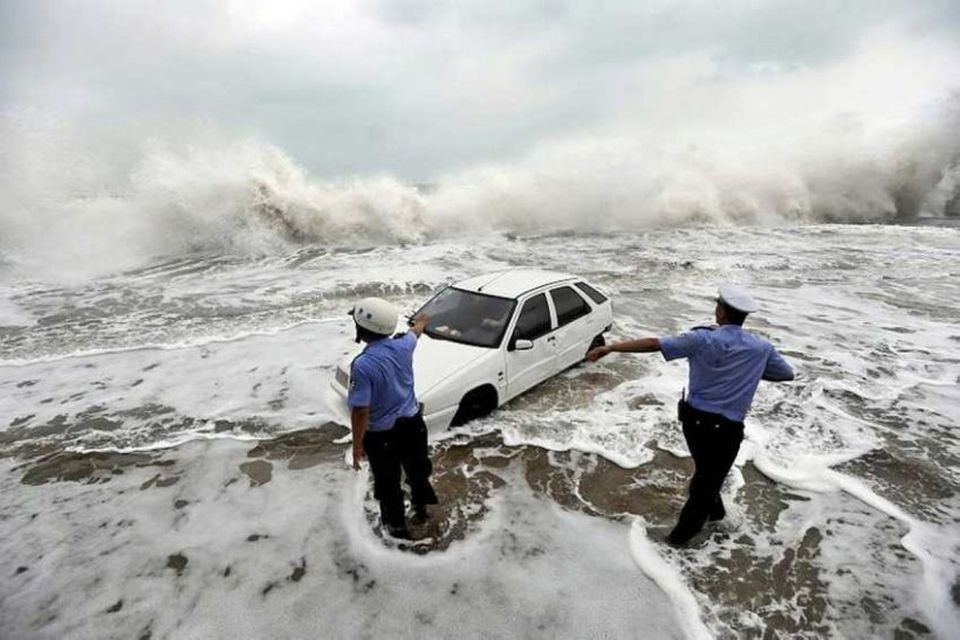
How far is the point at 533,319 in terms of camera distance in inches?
243

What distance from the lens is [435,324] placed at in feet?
20.1

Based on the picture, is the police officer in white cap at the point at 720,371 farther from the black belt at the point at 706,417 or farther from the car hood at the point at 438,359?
the car hood at the point at 438,359

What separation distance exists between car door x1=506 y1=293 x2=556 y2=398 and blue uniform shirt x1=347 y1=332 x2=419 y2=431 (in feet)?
8.03

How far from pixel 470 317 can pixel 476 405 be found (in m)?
1.09

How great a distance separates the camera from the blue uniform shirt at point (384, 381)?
315 centimetres

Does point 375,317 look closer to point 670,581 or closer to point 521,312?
point 670,581

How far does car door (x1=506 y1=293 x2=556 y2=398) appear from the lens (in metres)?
5.85

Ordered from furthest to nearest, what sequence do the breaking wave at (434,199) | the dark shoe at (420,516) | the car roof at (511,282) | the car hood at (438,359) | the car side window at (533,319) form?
the breaking wave at (434,199), the car roof at (511,282), the car side window at (533,319), the car hood at (438,359), the dark shoe at (420,516)

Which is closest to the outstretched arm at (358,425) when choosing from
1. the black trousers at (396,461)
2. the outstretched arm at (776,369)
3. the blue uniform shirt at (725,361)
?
Result: the black trousers at (396,461)

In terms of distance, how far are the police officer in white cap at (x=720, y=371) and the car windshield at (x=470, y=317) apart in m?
2.44

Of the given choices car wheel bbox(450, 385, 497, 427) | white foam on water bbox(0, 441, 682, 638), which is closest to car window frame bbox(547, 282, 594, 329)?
car wheel bbox(450, 385, 497, 427)

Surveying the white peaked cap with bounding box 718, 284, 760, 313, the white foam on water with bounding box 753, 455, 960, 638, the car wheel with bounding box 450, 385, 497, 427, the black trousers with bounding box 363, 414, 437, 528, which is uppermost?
the white peaked cap with bounding box 718, 284, 760, 313

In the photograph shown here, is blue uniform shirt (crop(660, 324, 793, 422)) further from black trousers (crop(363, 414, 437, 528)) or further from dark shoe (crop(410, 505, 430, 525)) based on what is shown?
dark shoe (crop(410, 505, 430, 525))

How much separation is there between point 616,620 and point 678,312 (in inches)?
318
